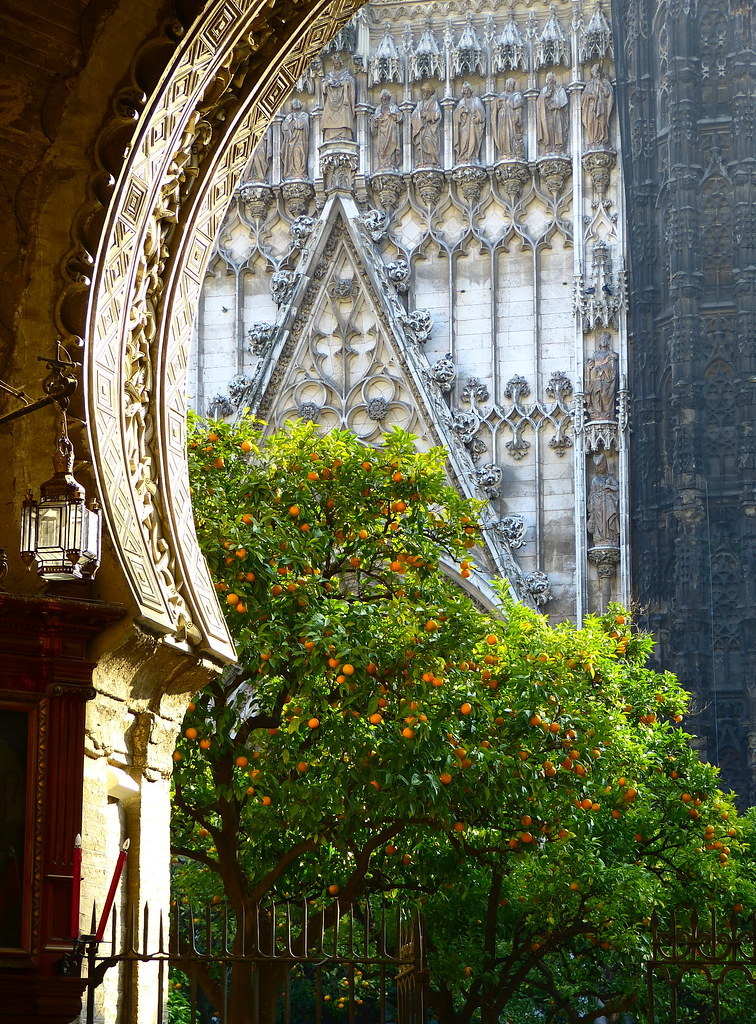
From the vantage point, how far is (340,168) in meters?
27.7

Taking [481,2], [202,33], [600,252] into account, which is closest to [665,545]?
[600,252]

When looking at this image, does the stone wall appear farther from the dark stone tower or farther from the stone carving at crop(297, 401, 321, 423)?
the dark stone tower

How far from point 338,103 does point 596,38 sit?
4.19 meters

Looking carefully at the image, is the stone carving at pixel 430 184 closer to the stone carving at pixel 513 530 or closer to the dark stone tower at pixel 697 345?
the dark stone tower at pixel 697 345

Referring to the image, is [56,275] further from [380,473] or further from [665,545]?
[665,545]

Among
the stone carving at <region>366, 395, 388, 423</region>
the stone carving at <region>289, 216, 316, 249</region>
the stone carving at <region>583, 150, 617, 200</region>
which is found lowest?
the stone carving at <region>366, 395, 388, 423</region>

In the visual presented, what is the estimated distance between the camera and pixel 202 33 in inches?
325

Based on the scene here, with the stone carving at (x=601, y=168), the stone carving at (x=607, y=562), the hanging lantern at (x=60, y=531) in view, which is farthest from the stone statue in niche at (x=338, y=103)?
the hanging lantern at (x=60, y=531)

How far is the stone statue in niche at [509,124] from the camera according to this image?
2739cm

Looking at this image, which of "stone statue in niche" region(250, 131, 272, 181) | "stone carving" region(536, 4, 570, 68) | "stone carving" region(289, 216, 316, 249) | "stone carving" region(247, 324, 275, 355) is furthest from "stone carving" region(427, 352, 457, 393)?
"stone carving" region(536, 4, 570, 68)

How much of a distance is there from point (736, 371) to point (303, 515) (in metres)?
11.7

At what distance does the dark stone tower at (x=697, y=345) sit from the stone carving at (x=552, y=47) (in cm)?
134

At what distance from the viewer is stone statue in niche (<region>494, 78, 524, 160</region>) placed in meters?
27.4

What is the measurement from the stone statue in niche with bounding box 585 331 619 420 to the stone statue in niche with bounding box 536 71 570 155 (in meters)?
3.40
